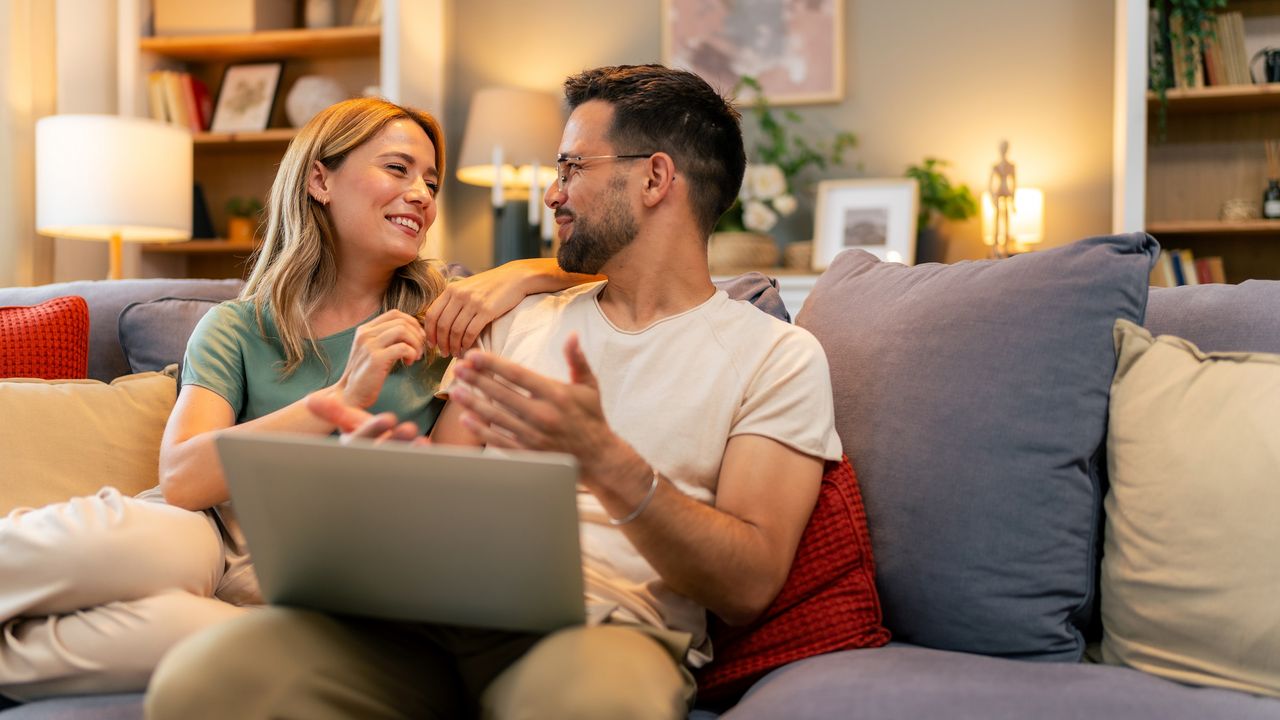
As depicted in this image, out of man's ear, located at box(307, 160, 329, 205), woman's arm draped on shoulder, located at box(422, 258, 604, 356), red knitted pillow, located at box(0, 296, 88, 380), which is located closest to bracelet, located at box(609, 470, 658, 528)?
woman's arm draped on shoulder, located at box(422, 258, 604, 356)

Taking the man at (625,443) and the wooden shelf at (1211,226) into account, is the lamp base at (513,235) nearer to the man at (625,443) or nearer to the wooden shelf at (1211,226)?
the wooden shelf at (1211,226)

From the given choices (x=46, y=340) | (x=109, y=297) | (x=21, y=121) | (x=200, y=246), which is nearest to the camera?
(x=46, y=340)

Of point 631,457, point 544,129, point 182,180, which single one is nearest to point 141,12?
point 182,180

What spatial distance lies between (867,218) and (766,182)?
376mm

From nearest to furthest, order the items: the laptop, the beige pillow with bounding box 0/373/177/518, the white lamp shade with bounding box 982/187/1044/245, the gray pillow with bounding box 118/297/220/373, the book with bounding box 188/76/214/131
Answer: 1. the laptop
2. the beige pillow with bounding box 0/373/177/518
3. the gray pillow with bounding box 118/297/220/373
4. the white lamp shade with bounding box 982/187/1044/245
5. the book with bounding box 188/76/214/131

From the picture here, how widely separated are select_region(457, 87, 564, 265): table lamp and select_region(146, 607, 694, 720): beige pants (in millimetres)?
2693

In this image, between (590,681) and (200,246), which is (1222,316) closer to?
(590,681)

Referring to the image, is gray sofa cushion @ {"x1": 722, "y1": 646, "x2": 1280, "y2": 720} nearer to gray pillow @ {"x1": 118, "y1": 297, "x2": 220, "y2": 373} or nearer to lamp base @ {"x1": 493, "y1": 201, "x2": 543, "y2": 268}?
gray pillow @ {"x1": 118, "y1": 297, "x2": 220, "y2": 373}

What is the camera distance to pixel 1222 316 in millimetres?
1349

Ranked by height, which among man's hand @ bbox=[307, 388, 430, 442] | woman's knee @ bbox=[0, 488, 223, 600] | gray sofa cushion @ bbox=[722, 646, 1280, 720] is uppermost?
man's hand @ bbox=[307, 388, 430, 442]

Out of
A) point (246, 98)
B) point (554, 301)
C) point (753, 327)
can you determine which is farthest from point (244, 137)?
point (753, 327)

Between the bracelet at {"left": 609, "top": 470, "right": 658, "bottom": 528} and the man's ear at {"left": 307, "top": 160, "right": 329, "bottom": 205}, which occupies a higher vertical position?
the man's ear at {"left": 307, "top": 160, "right": 329, "bottom": 205}

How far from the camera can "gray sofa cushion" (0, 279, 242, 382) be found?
1.91 meters

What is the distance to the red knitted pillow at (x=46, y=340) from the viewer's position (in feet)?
5.71
